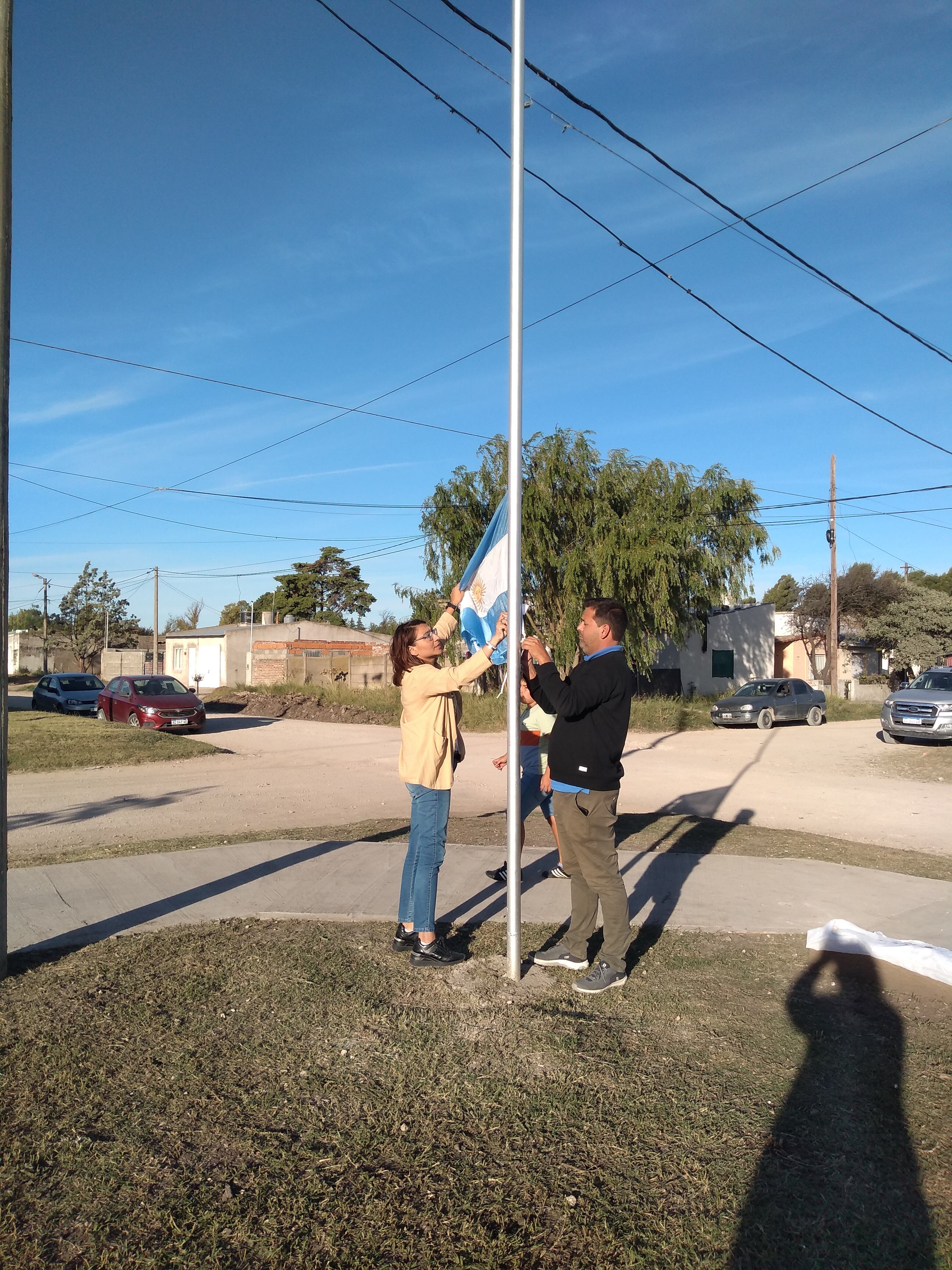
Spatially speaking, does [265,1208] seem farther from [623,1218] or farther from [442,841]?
[442,841]

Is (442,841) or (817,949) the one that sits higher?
(442,841)

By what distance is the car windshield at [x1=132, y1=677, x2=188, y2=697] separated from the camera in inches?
928

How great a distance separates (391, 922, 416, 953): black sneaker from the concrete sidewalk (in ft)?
1.82

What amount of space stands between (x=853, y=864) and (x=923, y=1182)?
5.01 meters

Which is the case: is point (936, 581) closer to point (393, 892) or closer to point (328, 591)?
point (328, 591)

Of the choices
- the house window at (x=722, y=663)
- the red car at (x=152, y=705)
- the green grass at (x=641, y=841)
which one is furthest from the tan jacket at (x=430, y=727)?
the house window at (x=722, y=663)

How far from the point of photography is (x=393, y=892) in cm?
606

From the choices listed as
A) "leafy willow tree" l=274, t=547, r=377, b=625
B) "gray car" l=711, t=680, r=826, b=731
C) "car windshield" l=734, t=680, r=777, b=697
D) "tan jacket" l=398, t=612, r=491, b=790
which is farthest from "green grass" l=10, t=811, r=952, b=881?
"leafy willow tree" l=274, t=547, r=377, b=625

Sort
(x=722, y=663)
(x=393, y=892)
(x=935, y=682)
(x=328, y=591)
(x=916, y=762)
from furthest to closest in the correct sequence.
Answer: (x=328, y=591) → (x=722, y=663) → (x=935, y=682) → (x=916, y=762) → (x=393, y=892)

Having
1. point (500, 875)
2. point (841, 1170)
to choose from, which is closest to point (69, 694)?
point (500, 875)

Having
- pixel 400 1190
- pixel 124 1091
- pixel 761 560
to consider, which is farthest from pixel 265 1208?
pixel 761 560

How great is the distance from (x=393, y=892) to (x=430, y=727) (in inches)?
71.9

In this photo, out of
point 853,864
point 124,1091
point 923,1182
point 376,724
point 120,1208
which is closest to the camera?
point 120,1208

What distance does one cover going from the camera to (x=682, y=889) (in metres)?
6.50
